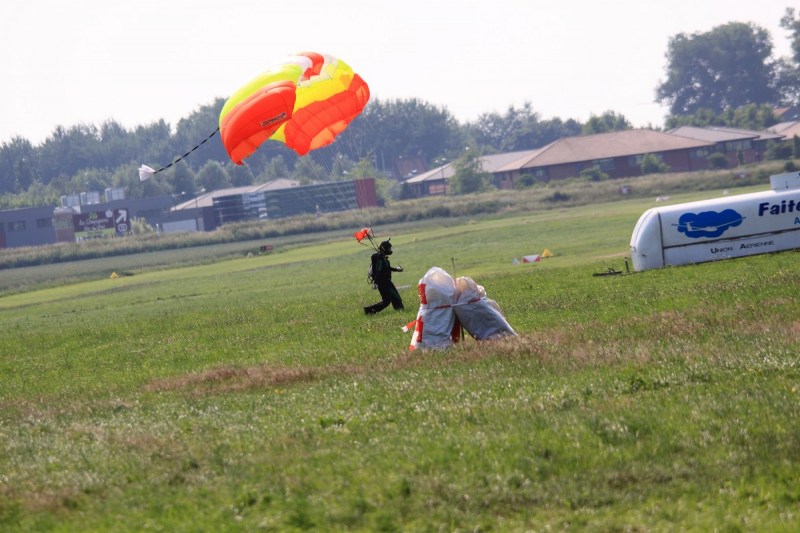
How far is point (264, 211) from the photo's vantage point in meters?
157

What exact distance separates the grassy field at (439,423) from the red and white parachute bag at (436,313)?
56 cm

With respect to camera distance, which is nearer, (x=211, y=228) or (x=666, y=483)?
(x=666, y=483)

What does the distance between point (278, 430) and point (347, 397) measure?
208 cm

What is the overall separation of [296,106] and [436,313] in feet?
34.0

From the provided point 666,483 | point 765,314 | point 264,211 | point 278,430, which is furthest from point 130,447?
point 264,211

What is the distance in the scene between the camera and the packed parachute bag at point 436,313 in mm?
19094

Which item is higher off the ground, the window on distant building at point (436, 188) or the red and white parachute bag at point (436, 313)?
the window on distant building at point (436, 188)

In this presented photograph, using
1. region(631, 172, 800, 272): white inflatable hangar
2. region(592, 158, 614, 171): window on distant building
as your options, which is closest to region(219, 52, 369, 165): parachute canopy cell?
region(631, 172, 800, 272): white inflatable hangar

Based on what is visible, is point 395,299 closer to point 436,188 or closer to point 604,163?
point 604,163

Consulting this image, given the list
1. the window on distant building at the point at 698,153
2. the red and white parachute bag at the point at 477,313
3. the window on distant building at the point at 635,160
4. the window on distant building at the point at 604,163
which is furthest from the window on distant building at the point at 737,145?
the red and white parachute bag at the point at 477,313

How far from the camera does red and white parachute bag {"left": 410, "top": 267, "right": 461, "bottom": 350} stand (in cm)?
1909

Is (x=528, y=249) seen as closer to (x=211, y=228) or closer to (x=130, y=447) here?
(x=130, y=447)

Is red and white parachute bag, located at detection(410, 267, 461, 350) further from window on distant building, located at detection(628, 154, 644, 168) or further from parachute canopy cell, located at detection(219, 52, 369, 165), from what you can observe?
window on distant building, located at detection(628, 154, 644, 168)

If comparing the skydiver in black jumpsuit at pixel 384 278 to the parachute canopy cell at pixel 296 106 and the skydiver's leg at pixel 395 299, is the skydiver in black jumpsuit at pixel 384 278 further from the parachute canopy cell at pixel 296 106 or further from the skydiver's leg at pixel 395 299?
the parachute canopy cell at pixel 296 106
